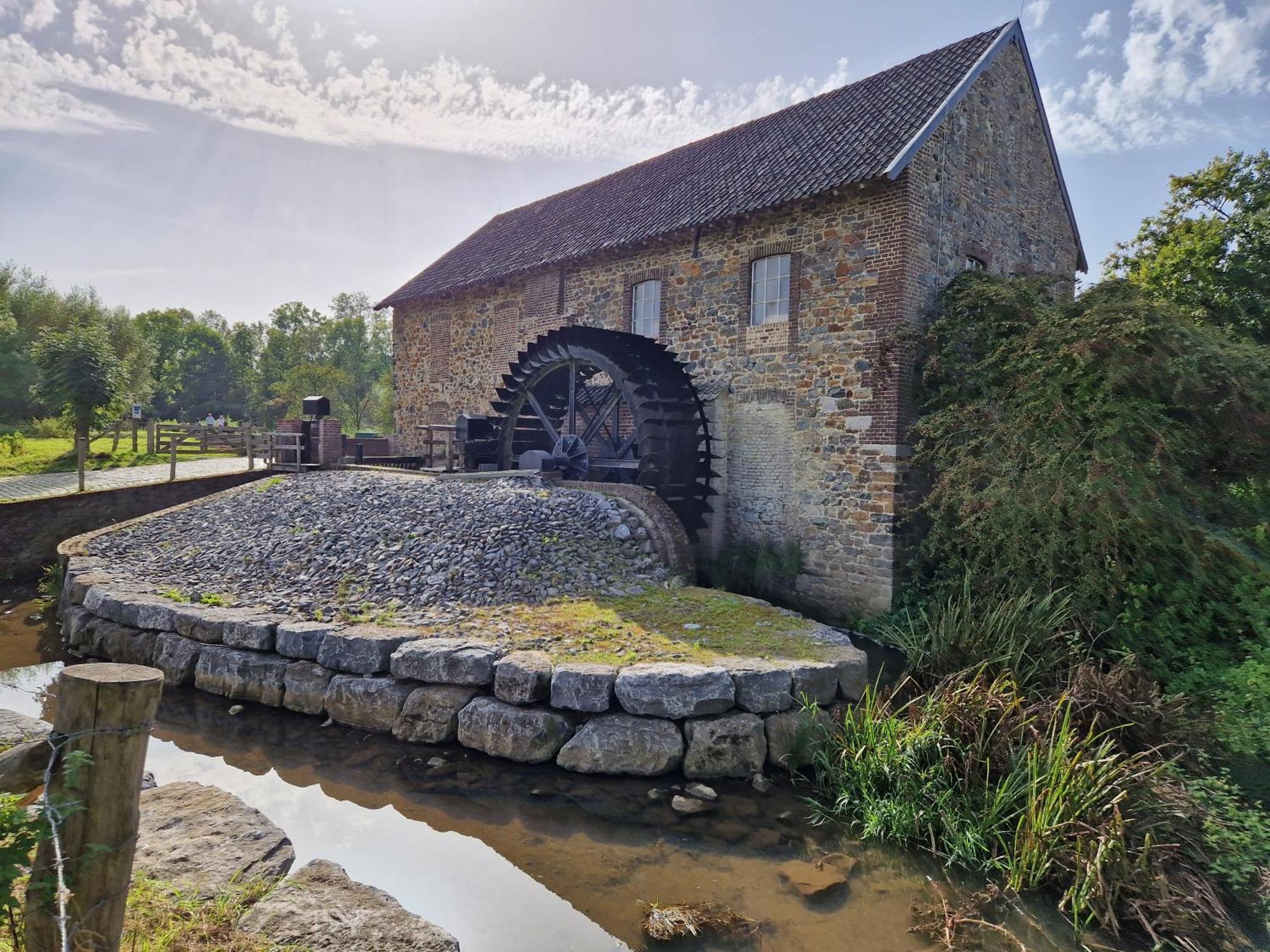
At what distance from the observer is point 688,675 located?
16.7ft

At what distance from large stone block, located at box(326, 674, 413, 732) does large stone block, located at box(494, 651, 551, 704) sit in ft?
2.72

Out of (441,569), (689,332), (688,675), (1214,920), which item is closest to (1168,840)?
(1214,920)

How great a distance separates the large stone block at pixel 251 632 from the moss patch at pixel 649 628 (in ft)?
5.14

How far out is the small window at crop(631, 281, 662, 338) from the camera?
11.4 meters

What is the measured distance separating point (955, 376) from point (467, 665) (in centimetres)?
623

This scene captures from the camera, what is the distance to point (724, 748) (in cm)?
501

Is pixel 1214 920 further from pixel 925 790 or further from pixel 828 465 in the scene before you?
pixel 828 465

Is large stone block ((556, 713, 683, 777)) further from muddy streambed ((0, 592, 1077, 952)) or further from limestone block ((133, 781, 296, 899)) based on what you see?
limestone block ((133, 781, 296, 899))

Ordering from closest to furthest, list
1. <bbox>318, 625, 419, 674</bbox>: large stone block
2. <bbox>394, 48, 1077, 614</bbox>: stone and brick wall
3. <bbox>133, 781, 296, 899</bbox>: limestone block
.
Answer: <bbox>133, 781, 296, 899</bbox>: limestone block, <bbox>318, 625, 419, 674</bbox>: large stone block, <bbox>394, 48, 1077, 614</bbox>: stone and brick wall

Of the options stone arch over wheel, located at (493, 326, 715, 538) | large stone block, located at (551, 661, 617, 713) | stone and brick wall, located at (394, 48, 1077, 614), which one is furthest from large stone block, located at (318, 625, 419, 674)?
stone and brick wall, located at (394, 48, 1077, 614)

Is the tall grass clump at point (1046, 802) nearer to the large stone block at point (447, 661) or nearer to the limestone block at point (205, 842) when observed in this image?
the large stone block at point (447, 661)

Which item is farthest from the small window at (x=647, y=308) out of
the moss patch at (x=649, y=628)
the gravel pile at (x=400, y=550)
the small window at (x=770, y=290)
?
the moss patch at (x=649, y=628)

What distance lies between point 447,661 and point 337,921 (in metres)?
2.53

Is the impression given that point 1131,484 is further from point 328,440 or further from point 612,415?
point 328,440
